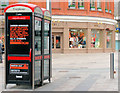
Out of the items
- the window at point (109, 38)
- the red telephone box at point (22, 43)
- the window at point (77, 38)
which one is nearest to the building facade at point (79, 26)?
the window at point (77, 38)

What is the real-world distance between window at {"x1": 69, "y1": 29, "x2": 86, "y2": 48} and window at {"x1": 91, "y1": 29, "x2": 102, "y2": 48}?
4.78 ft

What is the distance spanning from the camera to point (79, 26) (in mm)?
39344

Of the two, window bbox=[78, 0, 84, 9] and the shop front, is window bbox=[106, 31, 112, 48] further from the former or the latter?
window bbox=[78, 0, 84, 9]

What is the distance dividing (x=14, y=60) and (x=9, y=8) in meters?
1.74

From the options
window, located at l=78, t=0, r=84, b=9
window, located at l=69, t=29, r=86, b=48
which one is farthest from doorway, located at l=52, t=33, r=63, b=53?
window, located at l=78, t=0, r=84, b=9

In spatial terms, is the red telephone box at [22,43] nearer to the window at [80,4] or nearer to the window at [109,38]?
the window at [80,4]

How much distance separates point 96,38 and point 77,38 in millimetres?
3171

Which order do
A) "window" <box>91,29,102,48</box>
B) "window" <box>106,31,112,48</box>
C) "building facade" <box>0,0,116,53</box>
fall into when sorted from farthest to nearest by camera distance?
"window" <box>106,31,112,48</box> → "window" <box>91,29,102,48</box> → "building facade" <box>0,0,116,53</box>

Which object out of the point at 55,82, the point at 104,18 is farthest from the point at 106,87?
the point at 104,18

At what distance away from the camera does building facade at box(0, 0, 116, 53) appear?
1518 inches

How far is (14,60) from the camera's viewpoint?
10.2 meters

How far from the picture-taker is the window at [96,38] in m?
41.1

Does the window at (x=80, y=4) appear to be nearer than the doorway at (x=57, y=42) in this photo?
No

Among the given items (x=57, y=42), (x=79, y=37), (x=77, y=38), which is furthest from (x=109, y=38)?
(x=57, y=42)
